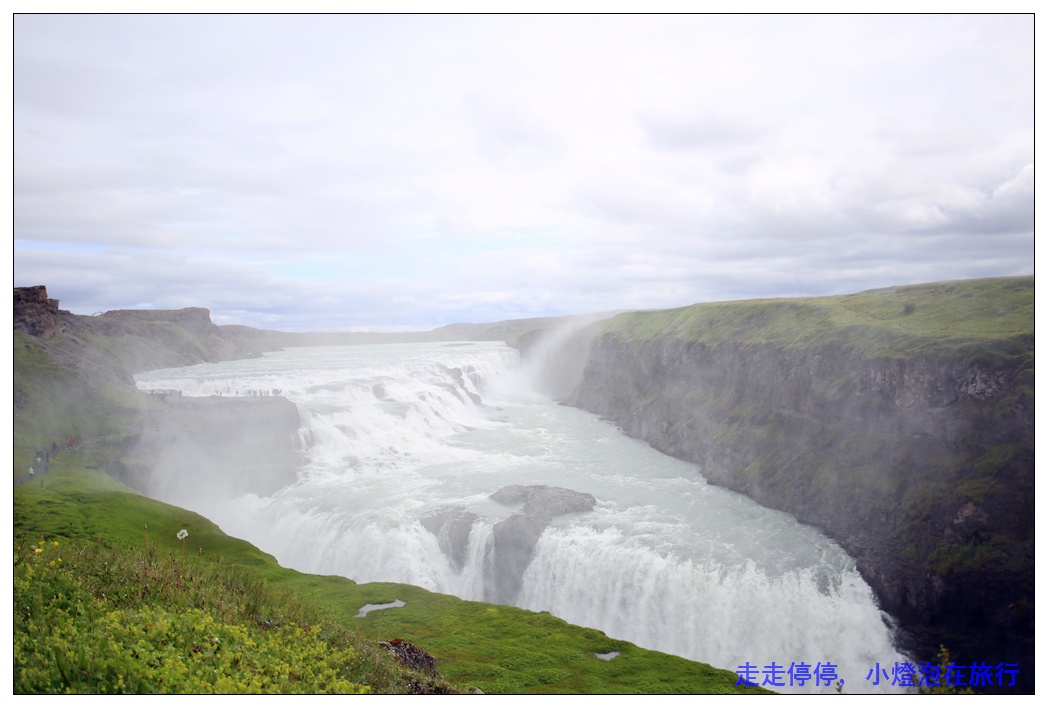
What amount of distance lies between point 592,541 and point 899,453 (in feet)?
58.7

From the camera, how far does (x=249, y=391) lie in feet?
181

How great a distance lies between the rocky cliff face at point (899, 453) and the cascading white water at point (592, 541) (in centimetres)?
189

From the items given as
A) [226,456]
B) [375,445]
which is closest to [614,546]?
[375,445]

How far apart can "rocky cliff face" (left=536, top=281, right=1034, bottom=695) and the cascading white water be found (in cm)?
189

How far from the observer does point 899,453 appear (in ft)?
107

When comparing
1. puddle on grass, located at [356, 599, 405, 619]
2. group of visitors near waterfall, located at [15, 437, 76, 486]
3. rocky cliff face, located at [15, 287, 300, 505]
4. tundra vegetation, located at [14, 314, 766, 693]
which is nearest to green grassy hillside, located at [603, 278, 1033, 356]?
tundra vegetation, located at [14, 314, 766, 693]

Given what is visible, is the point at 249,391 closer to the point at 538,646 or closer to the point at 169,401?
the point at 169,401

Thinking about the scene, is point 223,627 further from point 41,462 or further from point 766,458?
point 766,458

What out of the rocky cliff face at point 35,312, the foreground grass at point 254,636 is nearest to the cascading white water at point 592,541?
the foreground grass at point 254,636

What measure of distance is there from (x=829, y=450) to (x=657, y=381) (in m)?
24.5

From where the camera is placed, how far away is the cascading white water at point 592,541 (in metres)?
26.2

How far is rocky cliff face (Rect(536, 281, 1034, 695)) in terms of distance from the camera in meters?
25.4

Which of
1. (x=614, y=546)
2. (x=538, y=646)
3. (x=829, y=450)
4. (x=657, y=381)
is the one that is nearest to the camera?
(x=538, y=646)

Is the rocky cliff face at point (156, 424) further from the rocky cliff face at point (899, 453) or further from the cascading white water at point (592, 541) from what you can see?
the rocky cliff face at point (899, 453)
